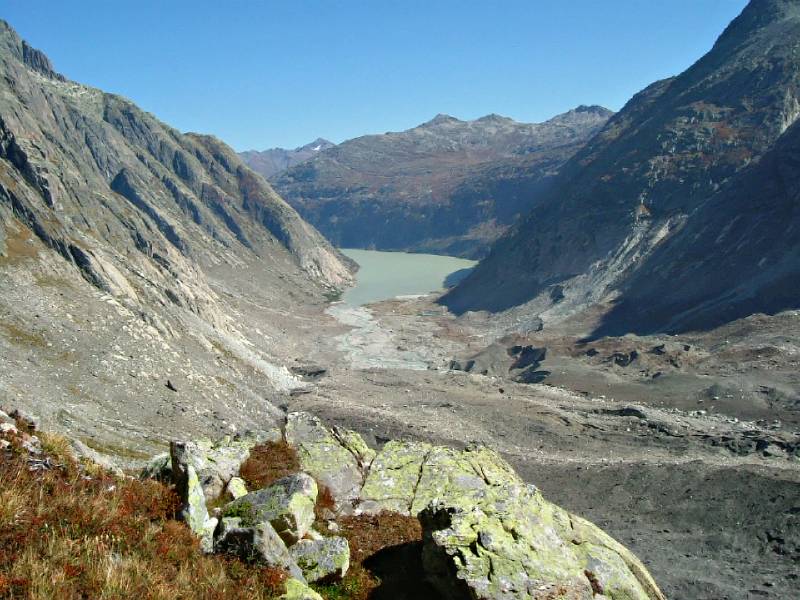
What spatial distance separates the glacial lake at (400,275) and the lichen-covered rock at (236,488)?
9634 cm

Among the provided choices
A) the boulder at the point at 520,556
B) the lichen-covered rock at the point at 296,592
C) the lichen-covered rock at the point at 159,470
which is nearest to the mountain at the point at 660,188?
the boulder at the point at 520,556

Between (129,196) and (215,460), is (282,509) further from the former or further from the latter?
(129,196)

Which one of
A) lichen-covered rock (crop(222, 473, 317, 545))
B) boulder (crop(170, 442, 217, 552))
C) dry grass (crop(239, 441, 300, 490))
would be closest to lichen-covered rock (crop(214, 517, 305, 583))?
boulder (crop(170, 442, 217, 552))

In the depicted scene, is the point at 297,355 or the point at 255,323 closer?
the point at 297,355

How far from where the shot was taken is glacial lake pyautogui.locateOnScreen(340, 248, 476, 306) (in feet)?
398

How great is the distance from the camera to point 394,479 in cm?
1595

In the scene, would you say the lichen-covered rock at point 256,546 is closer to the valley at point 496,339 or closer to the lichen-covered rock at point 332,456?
the valley at point 496,339

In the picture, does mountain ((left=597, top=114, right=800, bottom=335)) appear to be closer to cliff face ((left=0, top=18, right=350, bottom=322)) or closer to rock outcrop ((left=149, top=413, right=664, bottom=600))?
cliff face ((left=0, top=18, right=350, bottom=322))

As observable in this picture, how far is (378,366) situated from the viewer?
63312mm

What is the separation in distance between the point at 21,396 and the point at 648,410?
3733 centimetres

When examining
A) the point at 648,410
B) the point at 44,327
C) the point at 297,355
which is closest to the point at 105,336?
the point at 44,327

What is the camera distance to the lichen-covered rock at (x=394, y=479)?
47.6 ft

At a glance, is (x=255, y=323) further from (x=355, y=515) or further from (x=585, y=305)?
(x=355, y=515)

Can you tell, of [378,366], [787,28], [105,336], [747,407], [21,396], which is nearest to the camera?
[21,396]
